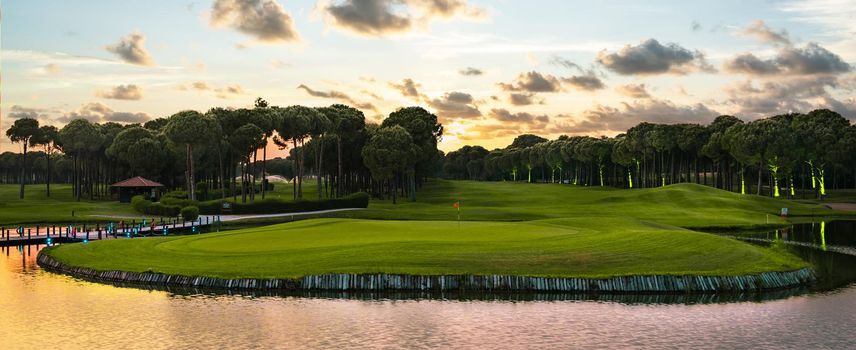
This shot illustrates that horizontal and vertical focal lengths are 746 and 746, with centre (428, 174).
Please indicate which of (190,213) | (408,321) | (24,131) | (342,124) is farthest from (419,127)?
(408,321)

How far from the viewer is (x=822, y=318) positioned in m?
35.8

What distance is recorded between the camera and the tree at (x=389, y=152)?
13162cm

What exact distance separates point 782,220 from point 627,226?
47253 mm

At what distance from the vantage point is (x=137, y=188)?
5359 inches

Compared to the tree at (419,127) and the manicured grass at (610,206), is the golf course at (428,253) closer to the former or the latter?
the manicured grass at (610,206)

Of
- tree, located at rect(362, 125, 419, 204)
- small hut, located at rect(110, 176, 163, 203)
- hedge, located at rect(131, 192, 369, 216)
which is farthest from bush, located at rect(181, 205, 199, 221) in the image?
tree, located at rect(362, 125, 419, 204)

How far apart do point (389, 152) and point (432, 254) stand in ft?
280

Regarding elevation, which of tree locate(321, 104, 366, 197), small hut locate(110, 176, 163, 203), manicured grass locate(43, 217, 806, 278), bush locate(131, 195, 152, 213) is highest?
tree locate(321, 104, 366, 197)

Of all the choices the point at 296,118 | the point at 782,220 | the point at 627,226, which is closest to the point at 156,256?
the point at 627,226

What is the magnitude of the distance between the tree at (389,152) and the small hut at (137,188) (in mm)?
38038

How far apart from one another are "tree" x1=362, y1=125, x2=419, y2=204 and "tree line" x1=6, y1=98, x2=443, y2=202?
18 centimetres

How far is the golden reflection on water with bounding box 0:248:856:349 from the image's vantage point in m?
30.8

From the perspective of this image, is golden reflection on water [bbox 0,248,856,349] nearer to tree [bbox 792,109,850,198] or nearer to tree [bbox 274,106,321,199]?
tree [bbox 274,106,321,199]

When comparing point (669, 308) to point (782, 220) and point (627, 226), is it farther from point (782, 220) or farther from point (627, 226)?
point (782, 220)
